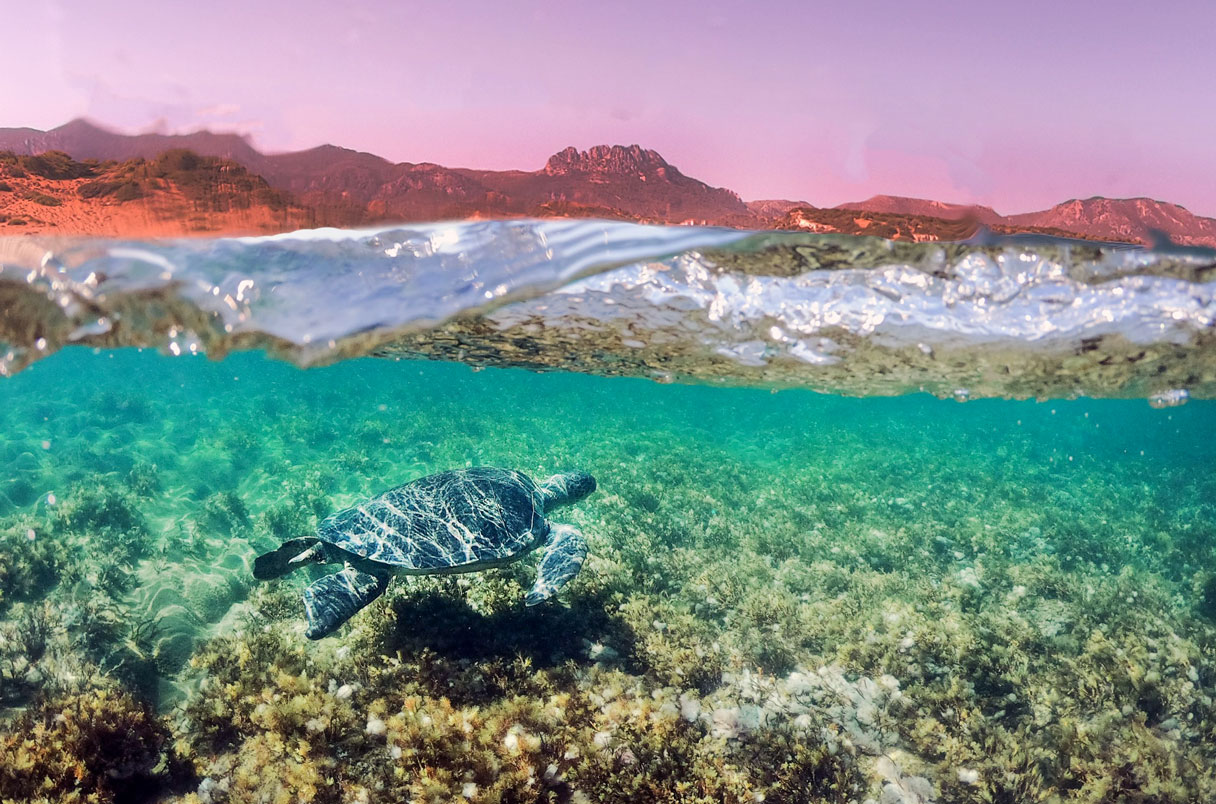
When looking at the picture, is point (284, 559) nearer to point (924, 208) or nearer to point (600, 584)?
point (600, 584)

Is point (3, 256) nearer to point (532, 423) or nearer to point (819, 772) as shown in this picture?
point (819, 772)

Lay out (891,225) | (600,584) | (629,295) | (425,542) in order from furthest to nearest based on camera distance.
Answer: (629,295) → (600,584) → (425,542) → (891,225)

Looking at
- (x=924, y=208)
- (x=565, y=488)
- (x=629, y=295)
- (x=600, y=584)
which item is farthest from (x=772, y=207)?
(x=600, y=584)

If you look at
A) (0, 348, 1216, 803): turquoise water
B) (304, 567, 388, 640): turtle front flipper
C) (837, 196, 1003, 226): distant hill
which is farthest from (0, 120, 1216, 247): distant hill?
(0, 348, 1216, 803): turquoise water

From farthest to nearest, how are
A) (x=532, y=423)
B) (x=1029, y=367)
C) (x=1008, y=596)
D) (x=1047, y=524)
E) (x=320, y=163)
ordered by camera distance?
(x=532, y=423) < (x=1047, y=524) < (x=1029, y=367) < (x=1008, y=596) < (x=320, y=163)

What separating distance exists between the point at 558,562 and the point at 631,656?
1.53 metres

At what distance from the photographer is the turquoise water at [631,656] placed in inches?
208

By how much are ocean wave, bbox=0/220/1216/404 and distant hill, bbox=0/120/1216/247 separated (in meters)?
0.21

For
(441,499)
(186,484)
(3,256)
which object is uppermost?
(3,256)

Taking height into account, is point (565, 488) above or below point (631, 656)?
above

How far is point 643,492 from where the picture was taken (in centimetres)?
1425

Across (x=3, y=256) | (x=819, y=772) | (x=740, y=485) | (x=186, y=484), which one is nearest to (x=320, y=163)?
(x=3, y=256)

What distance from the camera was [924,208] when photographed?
21.6ft

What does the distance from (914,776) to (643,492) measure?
897 cm
